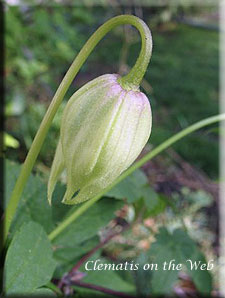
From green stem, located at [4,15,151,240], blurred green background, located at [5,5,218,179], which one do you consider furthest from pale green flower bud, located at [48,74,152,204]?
blurred green background, located at [5,5,218,179]

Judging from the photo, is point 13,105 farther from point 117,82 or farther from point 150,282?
point 117,82

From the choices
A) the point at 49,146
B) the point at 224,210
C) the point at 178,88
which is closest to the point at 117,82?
the point at 49,146

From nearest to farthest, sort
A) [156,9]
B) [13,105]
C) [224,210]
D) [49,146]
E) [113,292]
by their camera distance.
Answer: [113,292] → [49,146] → [13,105] → [224,210] → [156,9]

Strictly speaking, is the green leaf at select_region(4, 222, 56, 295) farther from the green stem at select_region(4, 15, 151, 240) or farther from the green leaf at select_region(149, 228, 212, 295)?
the green leaf at select_region(149, 228, 212, 295)

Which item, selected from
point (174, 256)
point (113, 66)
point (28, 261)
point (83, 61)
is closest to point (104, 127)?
point (83, 61)

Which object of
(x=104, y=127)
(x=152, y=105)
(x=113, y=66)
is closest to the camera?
(x=104, y=127)

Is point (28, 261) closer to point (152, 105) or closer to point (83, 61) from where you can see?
point (83, 61)
